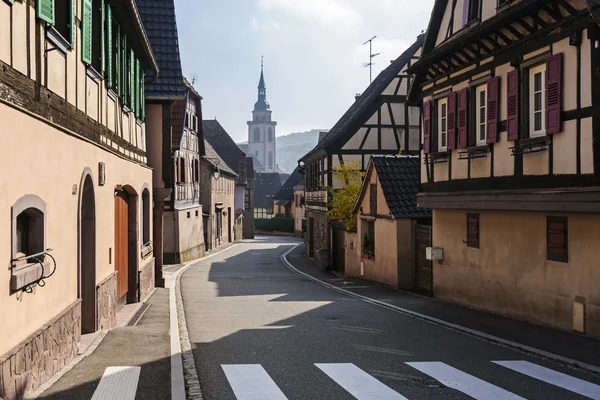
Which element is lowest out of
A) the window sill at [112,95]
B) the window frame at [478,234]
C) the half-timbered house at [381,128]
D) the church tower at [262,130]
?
the window frame at [478,234]

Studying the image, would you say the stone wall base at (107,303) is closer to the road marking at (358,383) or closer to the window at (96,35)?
the window at (96,35)

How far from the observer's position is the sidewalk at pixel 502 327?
35.7 feet

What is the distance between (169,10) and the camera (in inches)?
872

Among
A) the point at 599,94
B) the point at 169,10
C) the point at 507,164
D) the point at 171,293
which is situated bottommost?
the point at 171,293

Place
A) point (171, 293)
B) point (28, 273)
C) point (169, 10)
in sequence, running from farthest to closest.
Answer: point (169, 10), point (171, 293), point (28, 273)

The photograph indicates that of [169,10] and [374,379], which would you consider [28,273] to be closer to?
[374,379]

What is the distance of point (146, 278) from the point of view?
19.1m

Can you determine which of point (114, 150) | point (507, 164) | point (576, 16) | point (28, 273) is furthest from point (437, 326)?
point (28, 273)

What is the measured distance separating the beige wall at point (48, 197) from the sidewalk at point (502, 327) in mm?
7028

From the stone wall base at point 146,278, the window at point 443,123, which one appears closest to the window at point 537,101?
the window at point 443,123

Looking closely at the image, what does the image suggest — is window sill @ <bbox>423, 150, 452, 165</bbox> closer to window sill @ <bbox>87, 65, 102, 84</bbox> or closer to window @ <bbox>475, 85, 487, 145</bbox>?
window @ <bbox>475, 85, 487, 145</bbox>

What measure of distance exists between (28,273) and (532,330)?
31.0 ft

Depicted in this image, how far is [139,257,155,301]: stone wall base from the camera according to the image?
18062 millimetres

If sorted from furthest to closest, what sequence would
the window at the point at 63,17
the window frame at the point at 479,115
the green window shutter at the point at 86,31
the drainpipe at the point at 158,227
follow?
the drainpipe at the point at 158,227, the window frame at the point at 479,115, the green window shutter at the point at 86,31, the window at the point at 63,17
